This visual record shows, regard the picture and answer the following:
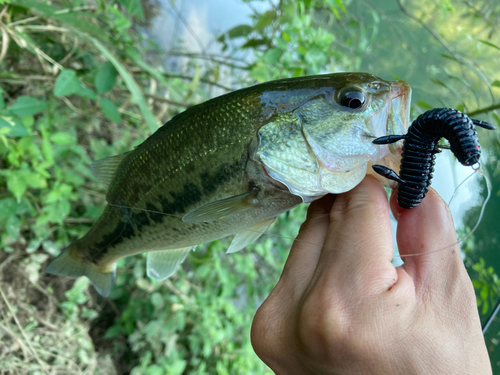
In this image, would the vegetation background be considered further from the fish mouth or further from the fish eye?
the fish eye

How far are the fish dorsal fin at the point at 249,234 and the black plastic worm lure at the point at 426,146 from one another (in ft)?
1.39

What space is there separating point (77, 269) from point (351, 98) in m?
1.39

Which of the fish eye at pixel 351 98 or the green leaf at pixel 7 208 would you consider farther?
the green leaf at pixel 7 208

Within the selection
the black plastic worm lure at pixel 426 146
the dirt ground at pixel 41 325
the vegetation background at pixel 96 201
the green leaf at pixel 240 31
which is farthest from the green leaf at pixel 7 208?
the green leaf at pixel 240 31

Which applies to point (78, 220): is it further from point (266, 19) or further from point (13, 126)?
point (266, 19)

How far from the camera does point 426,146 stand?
28.1 inches

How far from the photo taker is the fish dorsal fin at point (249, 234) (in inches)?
41.2

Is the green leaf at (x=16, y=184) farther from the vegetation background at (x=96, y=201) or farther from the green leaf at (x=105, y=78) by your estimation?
the green leaf at (x=105, y=78)

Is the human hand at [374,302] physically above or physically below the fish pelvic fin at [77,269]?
above

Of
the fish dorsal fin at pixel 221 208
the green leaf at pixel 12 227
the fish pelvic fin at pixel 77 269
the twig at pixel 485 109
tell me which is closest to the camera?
the fish dorsal fin at pixel 221 208

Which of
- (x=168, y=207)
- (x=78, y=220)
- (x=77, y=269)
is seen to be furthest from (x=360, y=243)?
(x=78, y=220)

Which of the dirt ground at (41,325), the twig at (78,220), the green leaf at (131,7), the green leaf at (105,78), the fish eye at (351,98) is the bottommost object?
the dirt ground at (41,325)

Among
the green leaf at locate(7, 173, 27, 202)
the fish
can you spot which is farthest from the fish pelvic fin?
the fish

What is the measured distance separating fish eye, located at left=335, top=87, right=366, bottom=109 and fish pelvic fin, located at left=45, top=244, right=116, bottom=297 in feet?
4.08
